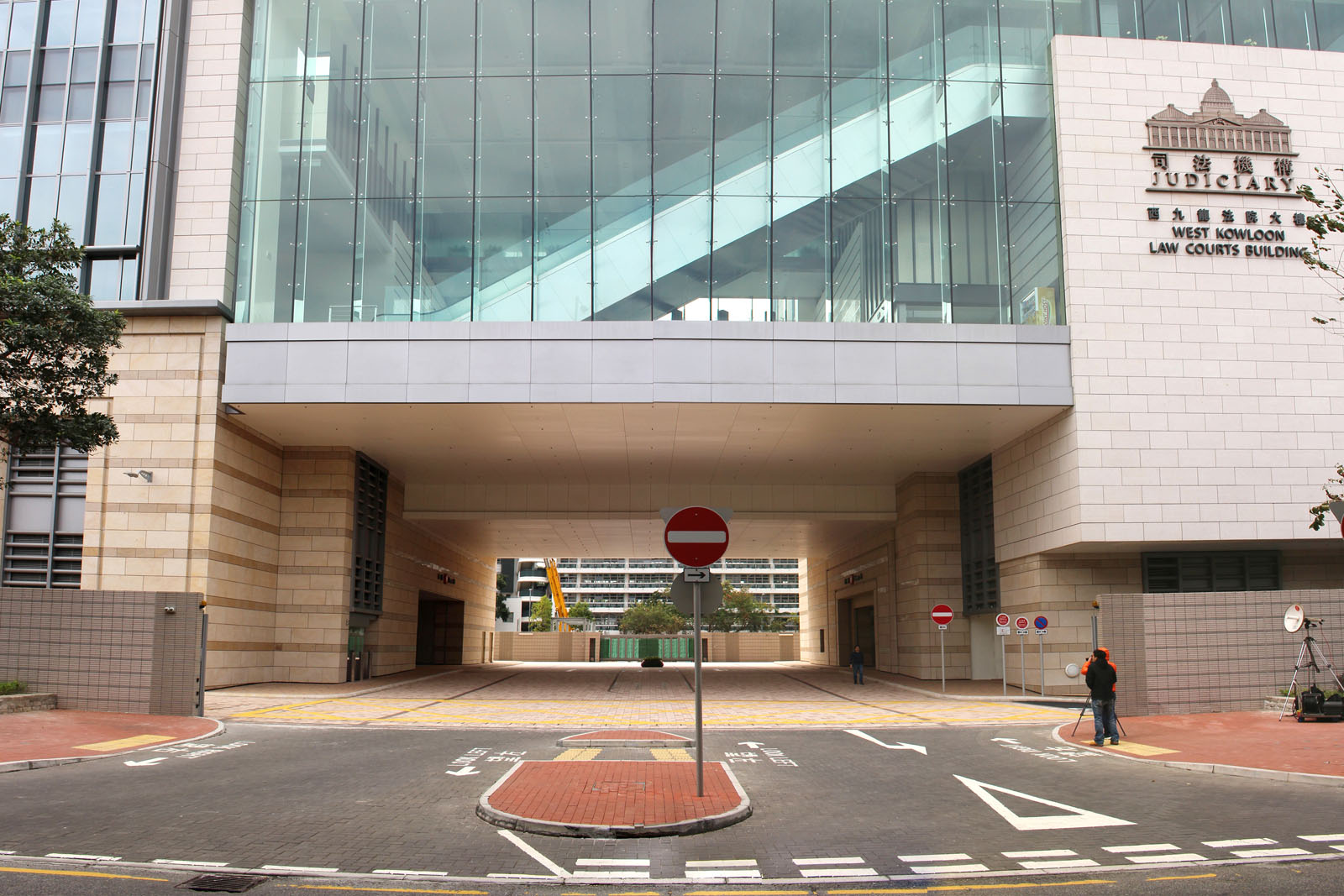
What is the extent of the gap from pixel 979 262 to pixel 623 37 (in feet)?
37.8

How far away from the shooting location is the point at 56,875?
7387 millimetres

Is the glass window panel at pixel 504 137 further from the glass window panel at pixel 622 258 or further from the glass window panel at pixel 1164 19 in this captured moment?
the glass window panel at pixel 1164 19

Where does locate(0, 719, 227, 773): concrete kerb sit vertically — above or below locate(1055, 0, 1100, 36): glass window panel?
below

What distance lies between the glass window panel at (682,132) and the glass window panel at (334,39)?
856 centimetres

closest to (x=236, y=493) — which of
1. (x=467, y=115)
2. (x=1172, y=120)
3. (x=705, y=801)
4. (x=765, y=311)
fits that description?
(x=467, y=115)

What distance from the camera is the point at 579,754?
569 inches

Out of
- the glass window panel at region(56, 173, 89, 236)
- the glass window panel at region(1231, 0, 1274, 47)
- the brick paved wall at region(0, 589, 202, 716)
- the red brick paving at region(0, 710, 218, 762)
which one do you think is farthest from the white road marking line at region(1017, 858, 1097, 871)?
the glass window panel at region(56, 173, 89, 236)

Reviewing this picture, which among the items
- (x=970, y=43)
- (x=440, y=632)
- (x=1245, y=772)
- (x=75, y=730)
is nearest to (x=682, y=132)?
(x=970, y=43)

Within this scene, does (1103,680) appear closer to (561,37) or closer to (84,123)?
(561,37)

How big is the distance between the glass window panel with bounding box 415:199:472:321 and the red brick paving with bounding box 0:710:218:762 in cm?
1206

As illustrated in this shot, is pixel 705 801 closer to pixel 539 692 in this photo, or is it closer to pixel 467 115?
pixel 539 692

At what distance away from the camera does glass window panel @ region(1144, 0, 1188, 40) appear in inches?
1103

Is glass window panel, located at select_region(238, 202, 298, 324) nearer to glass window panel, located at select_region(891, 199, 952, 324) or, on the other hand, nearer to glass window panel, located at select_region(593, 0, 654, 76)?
glass window panel, located at select_region(593, 0, 654, 76)

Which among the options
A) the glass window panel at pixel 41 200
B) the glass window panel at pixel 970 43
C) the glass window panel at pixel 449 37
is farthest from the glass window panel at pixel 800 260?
the glass window panel at pixel 41 200
